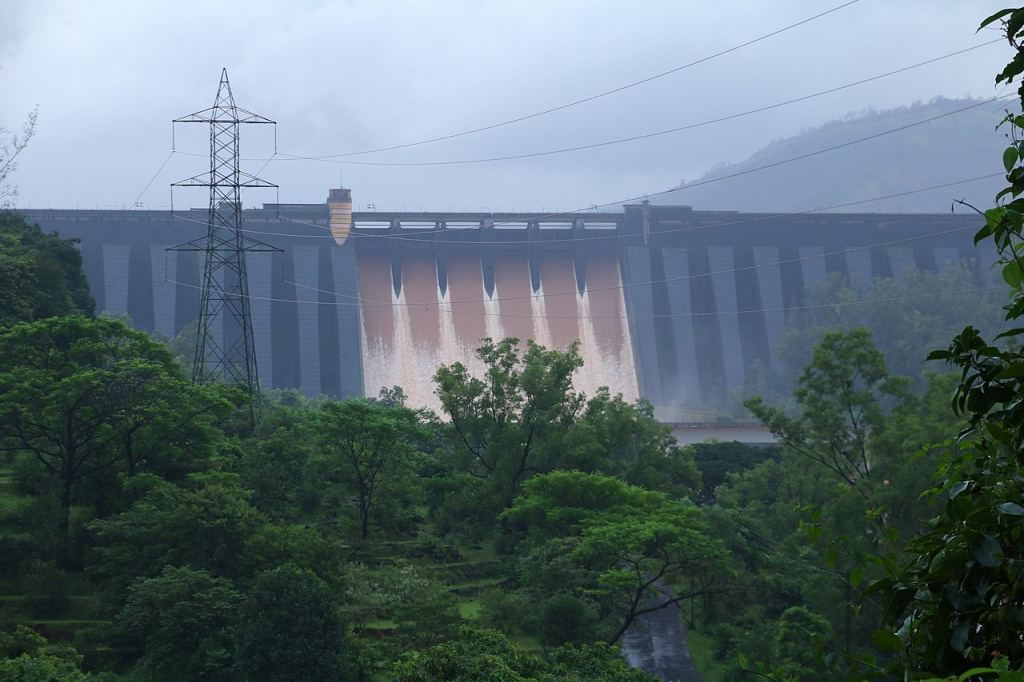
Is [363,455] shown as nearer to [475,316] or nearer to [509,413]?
[509,413]

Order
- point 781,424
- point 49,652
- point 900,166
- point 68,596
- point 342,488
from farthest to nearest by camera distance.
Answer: point 900,166 < point 342,488 < point 781,424 < point 68,596 < point 49,652

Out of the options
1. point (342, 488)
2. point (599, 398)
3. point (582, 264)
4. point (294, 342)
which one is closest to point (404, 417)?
point (342, 488)

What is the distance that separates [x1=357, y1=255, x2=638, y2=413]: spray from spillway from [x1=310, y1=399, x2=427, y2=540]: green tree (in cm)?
2714

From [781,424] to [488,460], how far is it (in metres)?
6.91

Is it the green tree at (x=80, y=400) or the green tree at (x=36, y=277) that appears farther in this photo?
the green tree at (x=36, y=277)

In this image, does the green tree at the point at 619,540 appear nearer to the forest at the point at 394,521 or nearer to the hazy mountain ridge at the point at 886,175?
the forest at the point at 394,521

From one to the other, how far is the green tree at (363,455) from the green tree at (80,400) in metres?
3.33

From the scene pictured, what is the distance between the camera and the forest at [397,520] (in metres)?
14.2

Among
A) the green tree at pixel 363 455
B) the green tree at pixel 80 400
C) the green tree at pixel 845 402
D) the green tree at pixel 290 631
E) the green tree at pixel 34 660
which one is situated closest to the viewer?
the green tree at pixel 34 660

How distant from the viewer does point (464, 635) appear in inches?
559

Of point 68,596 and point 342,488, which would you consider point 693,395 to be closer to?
point 342,488

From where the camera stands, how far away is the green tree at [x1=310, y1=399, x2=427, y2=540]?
21.7m

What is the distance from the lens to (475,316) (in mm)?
52688

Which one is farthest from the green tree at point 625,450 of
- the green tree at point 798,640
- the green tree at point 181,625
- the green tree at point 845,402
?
the green tree at point 181,625
